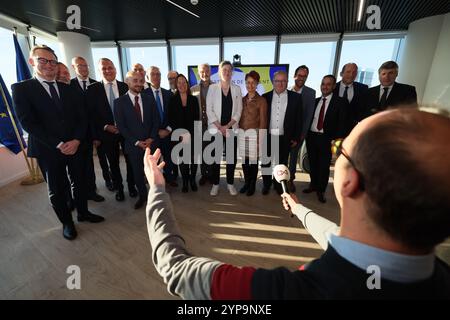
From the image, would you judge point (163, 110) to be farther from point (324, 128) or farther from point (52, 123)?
point (324, 128)

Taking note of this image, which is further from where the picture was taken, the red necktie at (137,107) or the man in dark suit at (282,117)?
the man in dark suit at (282,117)

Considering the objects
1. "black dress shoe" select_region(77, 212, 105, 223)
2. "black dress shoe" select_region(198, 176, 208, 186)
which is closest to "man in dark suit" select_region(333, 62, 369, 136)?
"black dress shoe" select_region(198, 176, 208, 186)

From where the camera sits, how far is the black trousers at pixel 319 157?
2.97 metres

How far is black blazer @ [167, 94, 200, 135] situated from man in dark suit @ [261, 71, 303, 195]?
1.04m

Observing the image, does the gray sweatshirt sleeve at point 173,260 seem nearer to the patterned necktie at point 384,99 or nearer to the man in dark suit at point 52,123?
the man in dark suit at point 52,123

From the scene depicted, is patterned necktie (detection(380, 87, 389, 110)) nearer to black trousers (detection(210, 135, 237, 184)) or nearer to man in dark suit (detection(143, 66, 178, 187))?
black trousers (detection(210, 135, 237, 184))

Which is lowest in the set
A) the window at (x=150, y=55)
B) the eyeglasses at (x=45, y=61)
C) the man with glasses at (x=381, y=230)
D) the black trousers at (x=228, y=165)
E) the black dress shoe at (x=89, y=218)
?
the black dress shoe at (x=89, y=218)

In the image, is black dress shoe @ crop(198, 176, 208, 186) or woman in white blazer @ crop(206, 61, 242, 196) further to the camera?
black dress shoe @ crop(198, 176, 208, 186)

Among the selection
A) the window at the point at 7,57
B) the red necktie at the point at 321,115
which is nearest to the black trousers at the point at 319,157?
the red necktie at the point at 321,115

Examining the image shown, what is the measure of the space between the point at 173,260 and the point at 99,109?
2.88 meters

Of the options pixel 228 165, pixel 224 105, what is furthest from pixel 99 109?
pixel 228 165

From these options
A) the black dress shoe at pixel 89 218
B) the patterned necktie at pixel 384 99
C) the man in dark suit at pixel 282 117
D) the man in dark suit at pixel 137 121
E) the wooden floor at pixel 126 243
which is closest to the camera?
the wooden floor at pixel 126 243

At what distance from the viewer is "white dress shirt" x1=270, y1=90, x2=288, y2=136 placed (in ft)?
9.59
